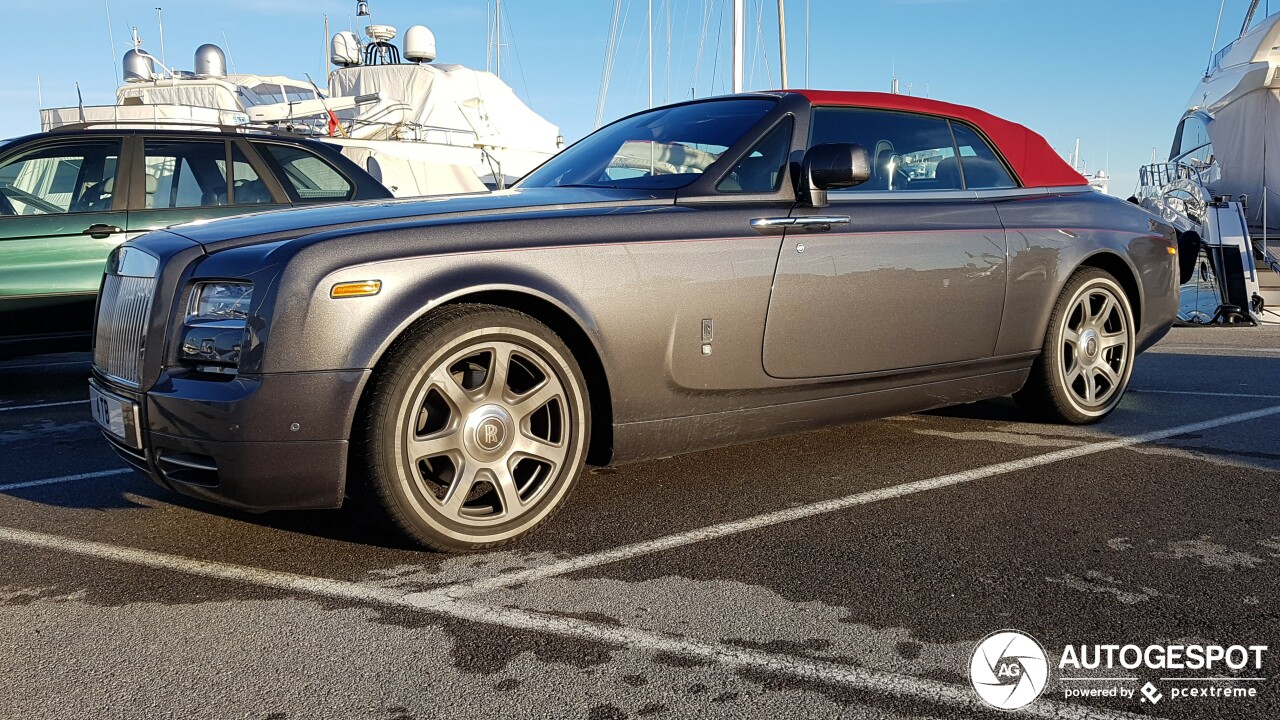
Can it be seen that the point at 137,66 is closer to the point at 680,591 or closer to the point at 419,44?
the point at 419,44

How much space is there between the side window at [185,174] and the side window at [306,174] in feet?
1.10

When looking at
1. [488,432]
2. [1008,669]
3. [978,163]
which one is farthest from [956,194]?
[1008,669]

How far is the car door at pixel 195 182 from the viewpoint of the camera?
6762mm

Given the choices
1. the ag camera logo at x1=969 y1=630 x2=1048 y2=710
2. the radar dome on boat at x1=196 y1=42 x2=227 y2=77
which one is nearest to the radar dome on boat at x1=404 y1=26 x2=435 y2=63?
the radar dome on boat at x1=196 y1=42 x2=227 y2=77

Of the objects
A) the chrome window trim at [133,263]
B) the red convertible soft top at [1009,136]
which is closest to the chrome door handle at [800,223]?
the red convertible soft top at [1009,136]

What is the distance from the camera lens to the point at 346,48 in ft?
85.9

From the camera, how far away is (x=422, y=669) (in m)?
2.51

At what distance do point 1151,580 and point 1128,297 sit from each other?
8.78 ft

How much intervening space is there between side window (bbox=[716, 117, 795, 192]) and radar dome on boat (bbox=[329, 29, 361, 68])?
78.9ft

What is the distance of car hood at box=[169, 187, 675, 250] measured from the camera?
10.8ft

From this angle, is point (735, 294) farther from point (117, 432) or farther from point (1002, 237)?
point (117, 432)

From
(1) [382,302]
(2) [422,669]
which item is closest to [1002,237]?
(1) [382,302]

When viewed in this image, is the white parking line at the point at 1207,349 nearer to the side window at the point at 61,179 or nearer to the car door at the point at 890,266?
the car door at the point at 890,266

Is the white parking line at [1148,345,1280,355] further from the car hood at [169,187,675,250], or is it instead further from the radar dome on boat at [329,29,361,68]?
the radar dome on boat at [329,29,361,68]
